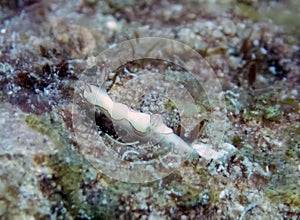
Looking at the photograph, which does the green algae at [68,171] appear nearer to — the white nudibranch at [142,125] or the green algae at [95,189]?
the green algae at [95,189]

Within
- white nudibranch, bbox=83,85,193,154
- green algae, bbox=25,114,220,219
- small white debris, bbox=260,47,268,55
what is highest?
small white debris, bbox=260,47,268,55

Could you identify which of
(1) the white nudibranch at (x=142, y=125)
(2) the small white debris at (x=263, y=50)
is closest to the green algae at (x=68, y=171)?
(1) the white nudibranch at (x=142, y=125)

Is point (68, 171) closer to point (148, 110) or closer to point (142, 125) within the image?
point (142, 125)

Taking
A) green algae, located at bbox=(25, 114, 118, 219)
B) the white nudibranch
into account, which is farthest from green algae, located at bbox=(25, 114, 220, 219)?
the white nudibranch

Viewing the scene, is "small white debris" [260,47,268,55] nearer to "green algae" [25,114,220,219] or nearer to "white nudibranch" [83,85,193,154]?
"white nudibranch" [83,85,193,154]

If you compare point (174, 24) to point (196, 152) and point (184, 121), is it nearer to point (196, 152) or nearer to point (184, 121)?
point (184, 121)

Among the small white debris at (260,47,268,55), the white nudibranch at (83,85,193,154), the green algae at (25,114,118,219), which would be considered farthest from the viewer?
the small white debris at (260,47,268,55)

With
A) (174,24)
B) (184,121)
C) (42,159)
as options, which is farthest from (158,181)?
(174,24)

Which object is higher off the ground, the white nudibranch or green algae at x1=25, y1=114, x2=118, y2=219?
the white nudibranch
